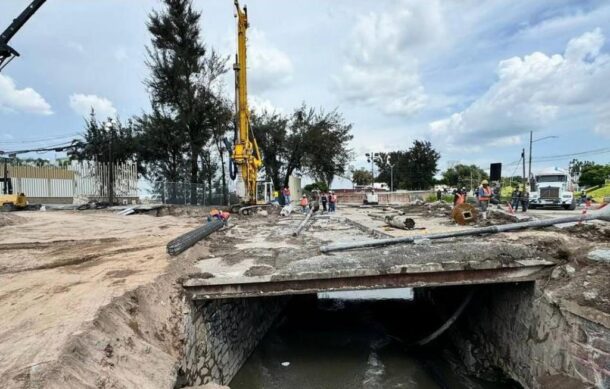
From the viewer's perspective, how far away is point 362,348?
12.3 metres

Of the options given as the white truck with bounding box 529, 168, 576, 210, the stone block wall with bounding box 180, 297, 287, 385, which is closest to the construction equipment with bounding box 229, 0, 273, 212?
the stone block wall with bounding box 180, 297, 287, 385

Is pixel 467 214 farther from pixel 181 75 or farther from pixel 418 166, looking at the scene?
pixel 418 166

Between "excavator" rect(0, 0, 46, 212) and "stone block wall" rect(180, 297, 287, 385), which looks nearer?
"stone block wall" rect(180, 297, 287, 385)

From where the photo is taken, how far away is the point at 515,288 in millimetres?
9242

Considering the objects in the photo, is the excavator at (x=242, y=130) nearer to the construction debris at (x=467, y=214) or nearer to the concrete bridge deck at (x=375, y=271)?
the construction debris at (x=467, y=214)

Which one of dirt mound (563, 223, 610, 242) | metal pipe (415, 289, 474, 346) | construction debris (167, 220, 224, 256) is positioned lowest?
metal pipe (415, 289, 474, 346)

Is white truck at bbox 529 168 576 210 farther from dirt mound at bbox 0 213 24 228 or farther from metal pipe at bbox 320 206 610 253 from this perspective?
dirt mound at bbox 0 213 24 228

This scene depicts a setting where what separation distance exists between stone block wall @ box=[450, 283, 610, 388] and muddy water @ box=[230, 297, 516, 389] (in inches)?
25.8

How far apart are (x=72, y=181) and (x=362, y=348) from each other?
27973 millimetres

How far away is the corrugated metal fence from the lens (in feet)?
95.7

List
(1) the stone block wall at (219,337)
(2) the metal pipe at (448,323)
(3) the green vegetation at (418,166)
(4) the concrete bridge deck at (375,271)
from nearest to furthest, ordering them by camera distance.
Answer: (1) the stone block wall at (219,337)
(4) the concrete bridge deck at (375,271)
(2) the metal pipe at (448,323)
(3) the green vegetation at (418,166)

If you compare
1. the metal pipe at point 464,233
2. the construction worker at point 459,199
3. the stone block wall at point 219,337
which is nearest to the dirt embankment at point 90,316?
the stone block wall at point 219,337

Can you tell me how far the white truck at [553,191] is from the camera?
29.4m

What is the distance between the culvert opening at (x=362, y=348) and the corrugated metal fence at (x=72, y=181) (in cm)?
1907
